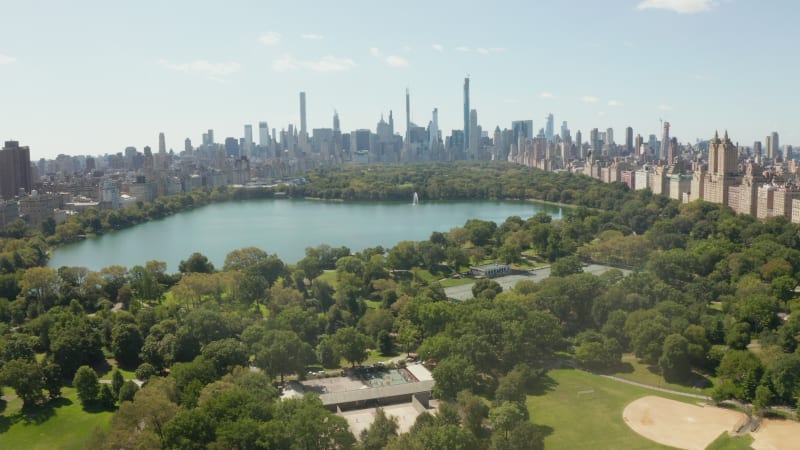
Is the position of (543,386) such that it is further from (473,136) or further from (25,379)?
(473,136)

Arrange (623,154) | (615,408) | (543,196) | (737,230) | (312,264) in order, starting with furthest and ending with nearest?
(623,154) → (543,196) → (737,230) → (312,264) → (615,408)

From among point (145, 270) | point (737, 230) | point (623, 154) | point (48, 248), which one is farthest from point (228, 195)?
point (623, 154)

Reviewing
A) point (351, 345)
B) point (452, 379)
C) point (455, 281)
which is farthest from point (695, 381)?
point (455, 281)

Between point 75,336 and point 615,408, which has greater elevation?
point 75,336

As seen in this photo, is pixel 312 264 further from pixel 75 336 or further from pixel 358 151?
pixel 358 151

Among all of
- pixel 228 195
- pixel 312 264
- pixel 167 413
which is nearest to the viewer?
pixel 167 413

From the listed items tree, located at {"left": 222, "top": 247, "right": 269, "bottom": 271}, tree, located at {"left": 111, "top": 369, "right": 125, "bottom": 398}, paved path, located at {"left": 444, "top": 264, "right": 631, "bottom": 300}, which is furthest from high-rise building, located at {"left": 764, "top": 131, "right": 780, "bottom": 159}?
tree, located at {"left": 111, "top": 369, "right": 125, "bottom": 398}

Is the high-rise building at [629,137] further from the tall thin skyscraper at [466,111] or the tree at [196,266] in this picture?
the tree at [196,266]
